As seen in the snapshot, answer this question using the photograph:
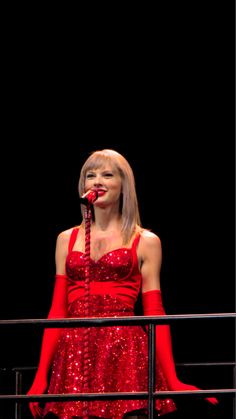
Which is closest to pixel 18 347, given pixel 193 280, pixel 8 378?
pixel 8 378

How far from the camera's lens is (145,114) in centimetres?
494

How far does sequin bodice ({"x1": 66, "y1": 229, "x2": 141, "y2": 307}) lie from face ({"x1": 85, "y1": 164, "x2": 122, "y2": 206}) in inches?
7.6

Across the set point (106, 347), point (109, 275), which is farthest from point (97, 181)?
point (106, 347)

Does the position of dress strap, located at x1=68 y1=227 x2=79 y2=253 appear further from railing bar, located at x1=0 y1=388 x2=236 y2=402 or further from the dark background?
the dark background

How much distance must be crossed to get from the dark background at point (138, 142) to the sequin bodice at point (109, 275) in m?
1.13

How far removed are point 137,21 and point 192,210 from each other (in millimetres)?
860

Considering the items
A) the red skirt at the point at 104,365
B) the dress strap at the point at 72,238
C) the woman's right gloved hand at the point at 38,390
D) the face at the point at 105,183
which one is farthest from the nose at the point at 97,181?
the woman's right gloved hand at the point at 38,390

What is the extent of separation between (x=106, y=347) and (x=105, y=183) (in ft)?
1.82

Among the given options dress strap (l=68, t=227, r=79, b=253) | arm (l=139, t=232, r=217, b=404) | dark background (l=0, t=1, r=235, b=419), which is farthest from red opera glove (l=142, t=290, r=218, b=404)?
dark background (l=0, t=1, r=235, b=419)

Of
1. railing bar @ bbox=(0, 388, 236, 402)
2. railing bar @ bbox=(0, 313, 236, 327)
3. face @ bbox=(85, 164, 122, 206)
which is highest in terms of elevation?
face @ bbox=(85, 164, 122, 206)

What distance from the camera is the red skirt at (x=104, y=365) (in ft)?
11.5

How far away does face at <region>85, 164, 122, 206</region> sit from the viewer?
3758mm

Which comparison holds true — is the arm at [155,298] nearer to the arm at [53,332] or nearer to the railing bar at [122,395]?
the arm at [53,332]

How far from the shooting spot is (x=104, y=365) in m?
3.56
